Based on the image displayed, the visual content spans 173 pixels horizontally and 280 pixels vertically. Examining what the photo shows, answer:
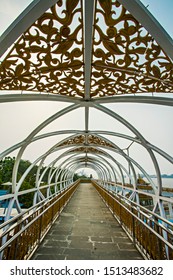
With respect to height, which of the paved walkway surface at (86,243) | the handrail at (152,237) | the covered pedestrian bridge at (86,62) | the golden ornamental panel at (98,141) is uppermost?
the covered pedestrian bridge at (86,62)

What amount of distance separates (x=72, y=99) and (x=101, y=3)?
9.51 ft

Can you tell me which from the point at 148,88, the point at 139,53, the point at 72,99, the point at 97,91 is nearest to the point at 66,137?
the point at 72,99

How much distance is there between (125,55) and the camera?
2902 millimetres

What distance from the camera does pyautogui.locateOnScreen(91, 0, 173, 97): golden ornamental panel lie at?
234cm

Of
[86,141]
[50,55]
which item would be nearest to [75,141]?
[86,141]

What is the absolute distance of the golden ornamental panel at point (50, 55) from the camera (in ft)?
7.72

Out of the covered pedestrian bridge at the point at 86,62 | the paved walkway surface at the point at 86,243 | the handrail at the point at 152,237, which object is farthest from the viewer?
the paved walkway surface at the point at 86,243

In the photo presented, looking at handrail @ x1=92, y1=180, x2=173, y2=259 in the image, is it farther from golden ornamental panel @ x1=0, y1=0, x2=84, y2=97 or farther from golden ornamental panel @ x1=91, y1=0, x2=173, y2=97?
golden ornamental panel @ x1=0, y1=0, x2=84, y2=97

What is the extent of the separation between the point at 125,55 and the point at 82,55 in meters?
0.81

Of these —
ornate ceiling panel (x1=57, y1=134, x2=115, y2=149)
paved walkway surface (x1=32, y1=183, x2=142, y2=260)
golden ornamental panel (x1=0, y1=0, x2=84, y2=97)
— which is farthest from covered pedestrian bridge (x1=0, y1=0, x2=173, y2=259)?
ornate ceiling panel (x1=57, y1=134, x2=115, y2=149)

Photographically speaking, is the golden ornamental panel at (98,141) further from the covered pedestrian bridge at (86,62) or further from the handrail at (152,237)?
the handrail at (152,237)

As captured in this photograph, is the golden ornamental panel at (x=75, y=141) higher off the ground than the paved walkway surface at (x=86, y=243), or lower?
higher

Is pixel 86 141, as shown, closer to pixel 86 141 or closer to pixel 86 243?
pixel 86 141

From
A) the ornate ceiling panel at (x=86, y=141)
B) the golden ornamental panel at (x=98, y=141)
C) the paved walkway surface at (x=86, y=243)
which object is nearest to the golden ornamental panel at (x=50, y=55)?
the paved walkway surface at (x=86, y=243)
